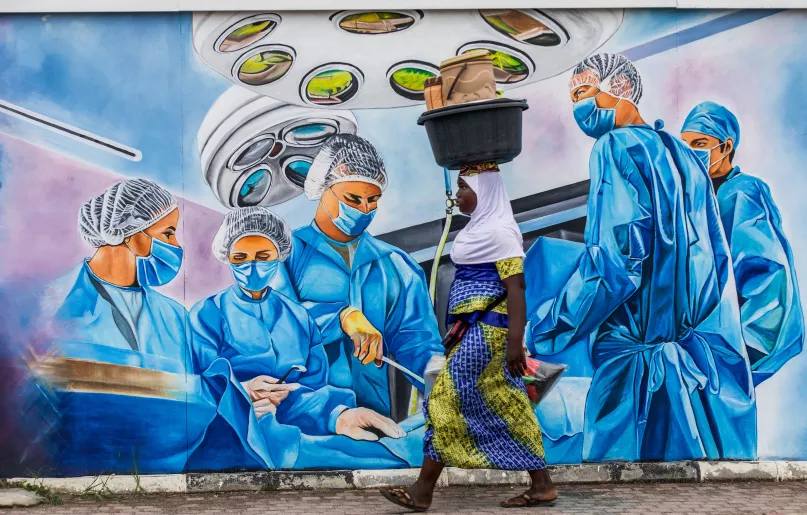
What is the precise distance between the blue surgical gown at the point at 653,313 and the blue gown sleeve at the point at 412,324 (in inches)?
22.8

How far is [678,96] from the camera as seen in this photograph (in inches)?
251

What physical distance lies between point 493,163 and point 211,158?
155 centimetres

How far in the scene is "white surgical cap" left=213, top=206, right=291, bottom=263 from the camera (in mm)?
6094

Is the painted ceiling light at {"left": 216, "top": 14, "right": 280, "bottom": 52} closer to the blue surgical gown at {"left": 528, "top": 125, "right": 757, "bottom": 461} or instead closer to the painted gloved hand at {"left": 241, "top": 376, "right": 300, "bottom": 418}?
the painted gloved hand at {"left": 241, "top": 376, "right": 300, "bottom": 418}

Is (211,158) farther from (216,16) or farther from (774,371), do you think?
(774,371)

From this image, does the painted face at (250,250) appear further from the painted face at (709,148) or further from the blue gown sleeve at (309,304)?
the painted face at (709,148)

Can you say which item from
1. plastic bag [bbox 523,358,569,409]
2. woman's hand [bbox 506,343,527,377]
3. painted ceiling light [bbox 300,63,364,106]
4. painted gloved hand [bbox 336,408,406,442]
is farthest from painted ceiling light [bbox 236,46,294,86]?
plastic bag [bbox 523,358,569,409]

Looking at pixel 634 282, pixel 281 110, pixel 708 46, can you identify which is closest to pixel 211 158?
pixel 281 110

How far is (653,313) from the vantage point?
20.7 ft

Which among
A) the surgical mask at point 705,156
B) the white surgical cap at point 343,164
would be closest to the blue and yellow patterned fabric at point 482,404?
the white surgical cap at point 343,164

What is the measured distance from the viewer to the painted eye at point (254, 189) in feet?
20.0

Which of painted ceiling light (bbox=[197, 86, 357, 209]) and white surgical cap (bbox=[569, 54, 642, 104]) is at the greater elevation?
white surgical cap (bbox=[569, 54, 642, 104])

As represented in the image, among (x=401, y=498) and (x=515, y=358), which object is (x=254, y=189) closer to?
(x=515, y=358)

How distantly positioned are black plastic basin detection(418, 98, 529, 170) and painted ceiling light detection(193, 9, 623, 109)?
70 centimetres
